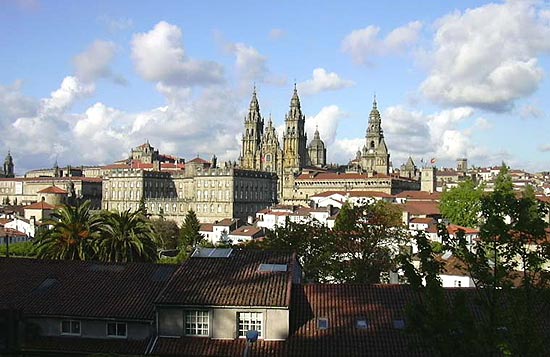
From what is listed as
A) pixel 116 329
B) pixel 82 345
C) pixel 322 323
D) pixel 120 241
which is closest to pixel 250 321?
pixel 322 323

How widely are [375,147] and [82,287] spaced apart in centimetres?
14197

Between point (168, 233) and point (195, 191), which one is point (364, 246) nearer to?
point (168, 233)

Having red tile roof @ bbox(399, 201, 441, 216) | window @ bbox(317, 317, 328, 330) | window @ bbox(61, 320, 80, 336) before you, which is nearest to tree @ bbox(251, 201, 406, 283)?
window @ bbox(317, 317, 328, 330)

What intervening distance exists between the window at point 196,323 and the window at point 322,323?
324 centimetres

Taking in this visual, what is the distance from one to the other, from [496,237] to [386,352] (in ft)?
16.3

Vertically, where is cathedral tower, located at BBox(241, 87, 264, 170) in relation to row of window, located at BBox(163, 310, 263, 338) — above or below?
above

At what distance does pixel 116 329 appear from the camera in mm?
19688

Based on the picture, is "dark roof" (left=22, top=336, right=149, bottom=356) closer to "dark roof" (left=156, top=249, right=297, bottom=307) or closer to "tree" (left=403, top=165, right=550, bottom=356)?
"dark roof" (left=156, top=249, right=297, bottom=307)

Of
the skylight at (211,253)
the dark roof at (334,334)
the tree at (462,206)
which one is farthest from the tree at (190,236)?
the dark roof at (334,334)

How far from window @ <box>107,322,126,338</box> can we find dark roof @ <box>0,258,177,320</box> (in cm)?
34

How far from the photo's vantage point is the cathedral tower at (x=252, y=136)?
5994 inches

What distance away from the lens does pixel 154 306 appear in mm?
Answer: 19562

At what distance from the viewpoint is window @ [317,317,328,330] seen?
18.6m

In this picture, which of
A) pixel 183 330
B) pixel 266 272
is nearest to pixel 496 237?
pixel 266 272
